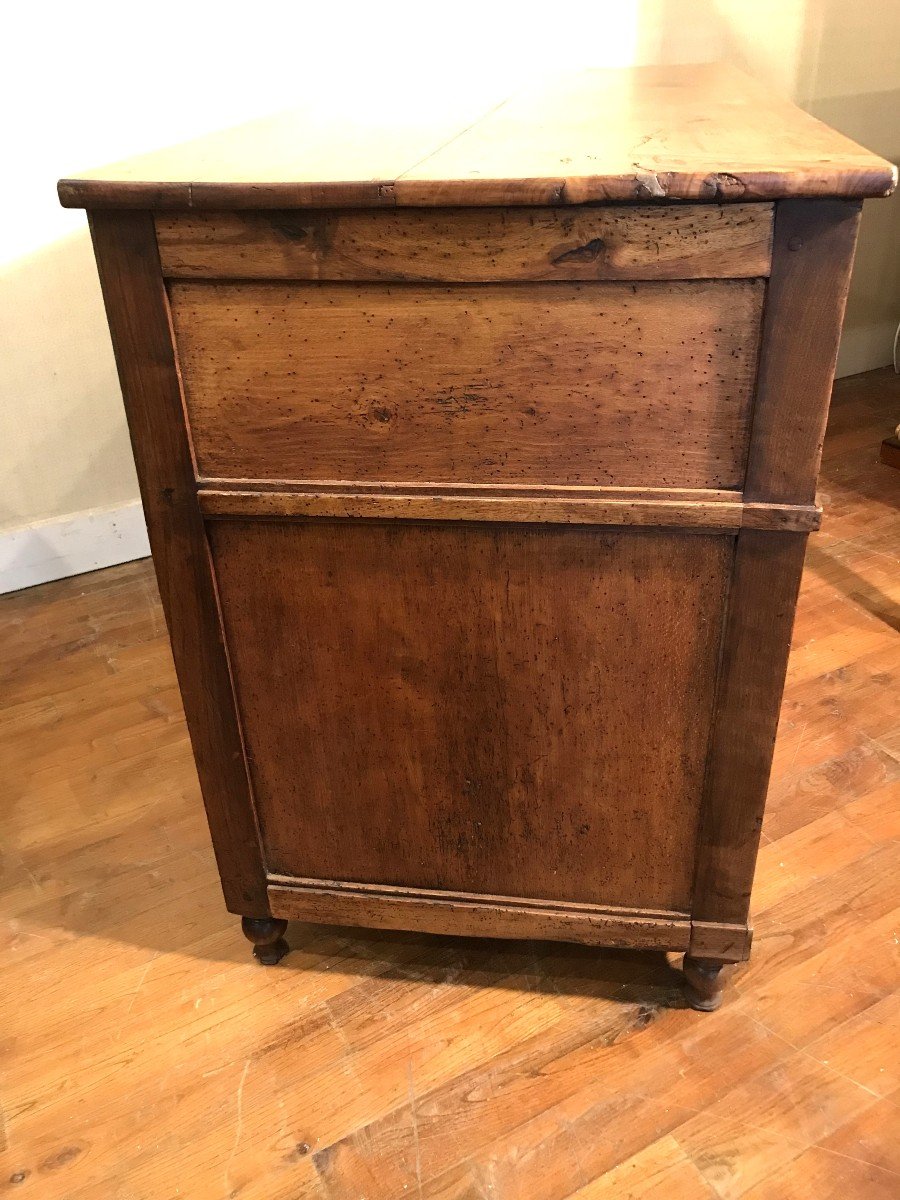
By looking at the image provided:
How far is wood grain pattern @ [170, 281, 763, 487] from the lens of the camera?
2.53 feet

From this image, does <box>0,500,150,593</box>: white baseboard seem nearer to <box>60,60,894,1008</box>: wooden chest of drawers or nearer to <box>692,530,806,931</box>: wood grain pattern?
<box>60,60,894,1008</box>: wooden chest of drawers

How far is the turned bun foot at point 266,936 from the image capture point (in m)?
1.17

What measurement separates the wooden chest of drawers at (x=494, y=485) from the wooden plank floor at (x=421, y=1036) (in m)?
0.12

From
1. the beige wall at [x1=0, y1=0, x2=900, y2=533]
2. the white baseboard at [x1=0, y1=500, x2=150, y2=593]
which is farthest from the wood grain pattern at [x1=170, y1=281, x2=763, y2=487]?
the white baseboard at [x1=0, y1=500, x2=150, y2=593]

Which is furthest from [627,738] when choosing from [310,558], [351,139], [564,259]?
[351,139]

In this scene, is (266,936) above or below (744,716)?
below

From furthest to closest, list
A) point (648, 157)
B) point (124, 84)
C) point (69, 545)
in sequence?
1. point (69, 545)
2. point (124, 84)
3. point (648, 157)

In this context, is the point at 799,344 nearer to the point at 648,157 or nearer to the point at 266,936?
the point at 648,157

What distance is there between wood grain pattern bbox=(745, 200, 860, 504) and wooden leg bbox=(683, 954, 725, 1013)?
57cm

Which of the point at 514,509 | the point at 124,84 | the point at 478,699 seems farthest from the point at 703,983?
the point at 124,84

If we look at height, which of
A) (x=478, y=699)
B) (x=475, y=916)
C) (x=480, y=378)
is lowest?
(x=475, y=916)

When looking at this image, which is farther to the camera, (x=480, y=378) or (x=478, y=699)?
(x=478, y=699)

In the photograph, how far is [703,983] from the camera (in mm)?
1102

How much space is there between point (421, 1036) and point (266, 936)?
22 centimetres
